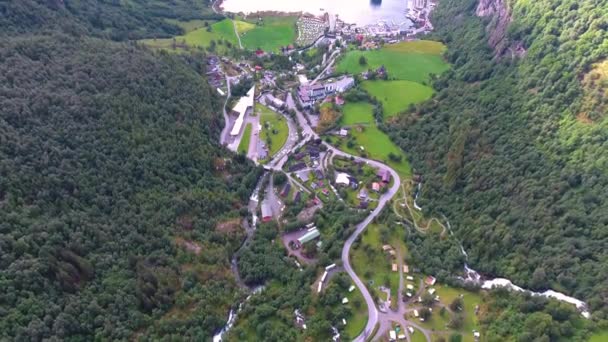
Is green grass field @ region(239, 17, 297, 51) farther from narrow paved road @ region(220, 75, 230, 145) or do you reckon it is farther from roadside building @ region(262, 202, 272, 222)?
roadside building @ region(262, 202, 272, 222)

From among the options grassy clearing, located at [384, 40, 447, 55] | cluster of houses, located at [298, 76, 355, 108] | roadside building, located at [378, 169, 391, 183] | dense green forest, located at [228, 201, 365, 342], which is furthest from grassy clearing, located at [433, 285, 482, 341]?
grassy clearing, located at [384, 40, 447, 55]

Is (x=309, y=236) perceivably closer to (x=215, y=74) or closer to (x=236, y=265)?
(x=236, y=265)

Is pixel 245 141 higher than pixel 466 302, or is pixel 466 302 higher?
pixel 245 141

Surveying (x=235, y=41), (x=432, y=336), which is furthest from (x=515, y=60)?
(x=235, y=41)

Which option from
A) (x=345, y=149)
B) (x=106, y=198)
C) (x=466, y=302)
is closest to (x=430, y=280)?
(x=466, y=302)

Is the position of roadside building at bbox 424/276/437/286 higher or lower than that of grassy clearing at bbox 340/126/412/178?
lower

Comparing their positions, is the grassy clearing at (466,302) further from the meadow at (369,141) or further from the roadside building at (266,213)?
the roadside building at (266,213)

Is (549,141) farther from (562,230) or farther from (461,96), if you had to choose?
(461,96)
